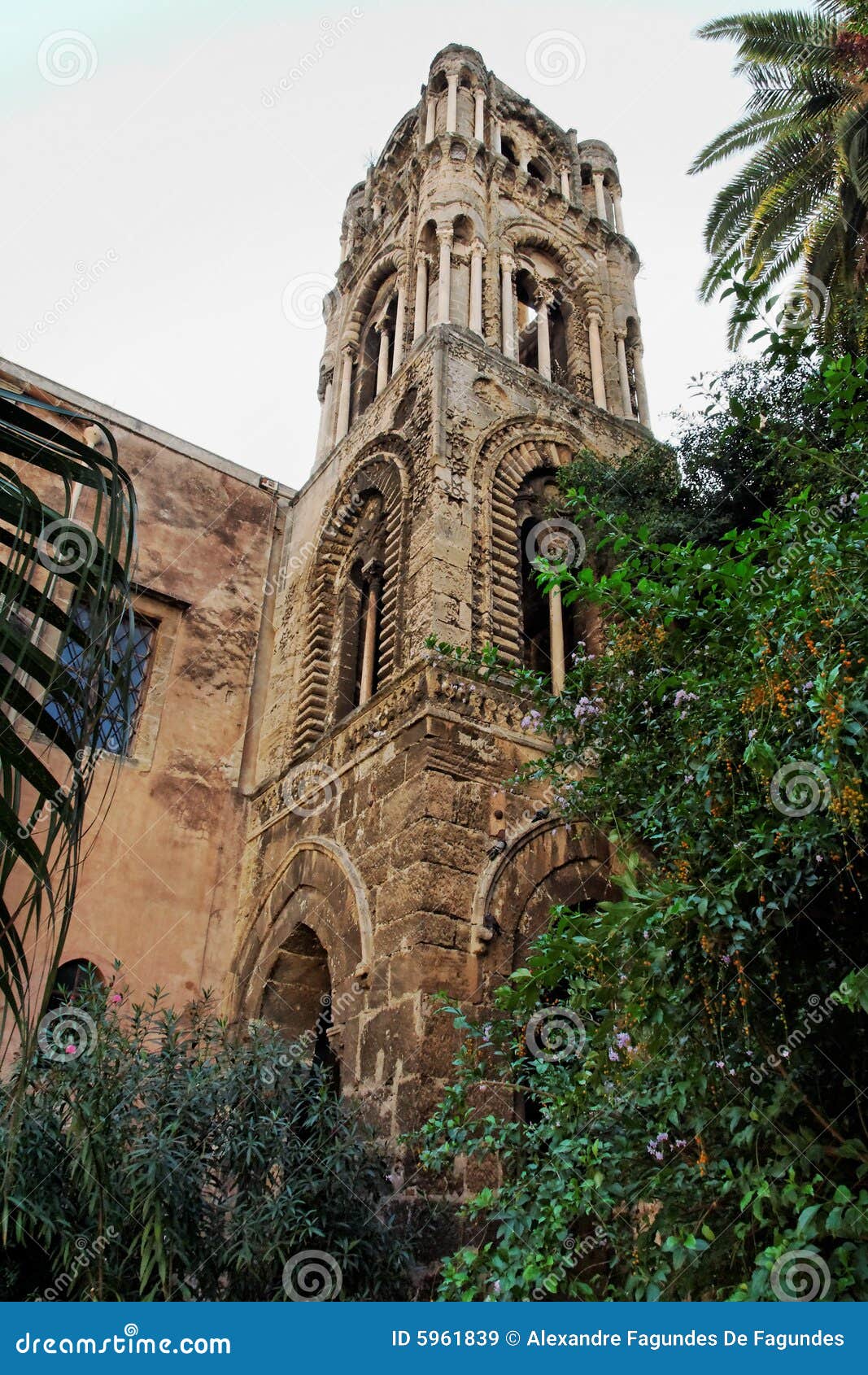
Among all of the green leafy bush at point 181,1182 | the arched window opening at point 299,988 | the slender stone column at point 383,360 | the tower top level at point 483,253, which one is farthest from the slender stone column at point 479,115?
the green leafy bush at point 181,1182

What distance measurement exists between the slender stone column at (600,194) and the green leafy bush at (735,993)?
994cm

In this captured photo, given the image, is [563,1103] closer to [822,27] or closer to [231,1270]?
[231,1270]

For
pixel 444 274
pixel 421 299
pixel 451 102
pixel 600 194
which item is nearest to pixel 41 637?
pixel 444 274

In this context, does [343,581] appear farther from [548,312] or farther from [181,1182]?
[181,1182]

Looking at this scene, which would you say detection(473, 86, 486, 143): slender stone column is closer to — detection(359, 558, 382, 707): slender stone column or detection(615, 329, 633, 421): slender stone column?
detection(615, 329, 633, 421): slender stone column

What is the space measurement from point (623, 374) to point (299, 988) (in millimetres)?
7609

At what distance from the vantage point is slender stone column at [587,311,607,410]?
36.0 ft

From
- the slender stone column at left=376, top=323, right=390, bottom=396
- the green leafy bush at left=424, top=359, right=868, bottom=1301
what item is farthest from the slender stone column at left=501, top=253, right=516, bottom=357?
the green leafy bush at left=424, top=359, right=868, bottom=1301

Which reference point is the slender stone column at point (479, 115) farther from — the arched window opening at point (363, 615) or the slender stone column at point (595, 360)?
the arched window opening at point (363, 615)

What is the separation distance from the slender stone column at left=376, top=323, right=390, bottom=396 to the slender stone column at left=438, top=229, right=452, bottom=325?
1.17 meters

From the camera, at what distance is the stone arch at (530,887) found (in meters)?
6.48

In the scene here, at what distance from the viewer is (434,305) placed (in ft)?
33.9
